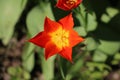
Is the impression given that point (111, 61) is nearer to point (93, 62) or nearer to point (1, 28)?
point (93, 62)

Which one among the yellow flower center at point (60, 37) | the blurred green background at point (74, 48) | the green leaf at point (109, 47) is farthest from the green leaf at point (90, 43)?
the green leaf at point (109, 47)

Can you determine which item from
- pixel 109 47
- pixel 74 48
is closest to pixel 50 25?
pixel 74 48

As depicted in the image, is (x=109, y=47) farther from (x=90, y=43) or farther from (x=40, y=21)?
(x=40, y=21)

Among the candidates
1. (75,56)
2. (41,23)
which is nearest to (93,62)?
(75,56)

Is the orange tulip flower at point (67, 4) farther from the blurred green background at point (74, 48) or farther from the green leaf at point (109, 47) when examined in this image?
the green leaf at point (109, 47)

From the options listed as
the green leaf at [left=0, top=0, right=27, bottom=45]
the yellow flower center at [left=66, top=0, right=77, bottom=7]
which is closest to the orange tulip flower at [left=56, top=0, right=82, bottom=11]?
the yellow flower center at [left=66, top=0, right=77, bottom=7]

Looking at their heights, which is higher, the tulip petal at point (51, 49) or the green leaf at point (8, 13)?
the tulip petal at point (51, 49)
